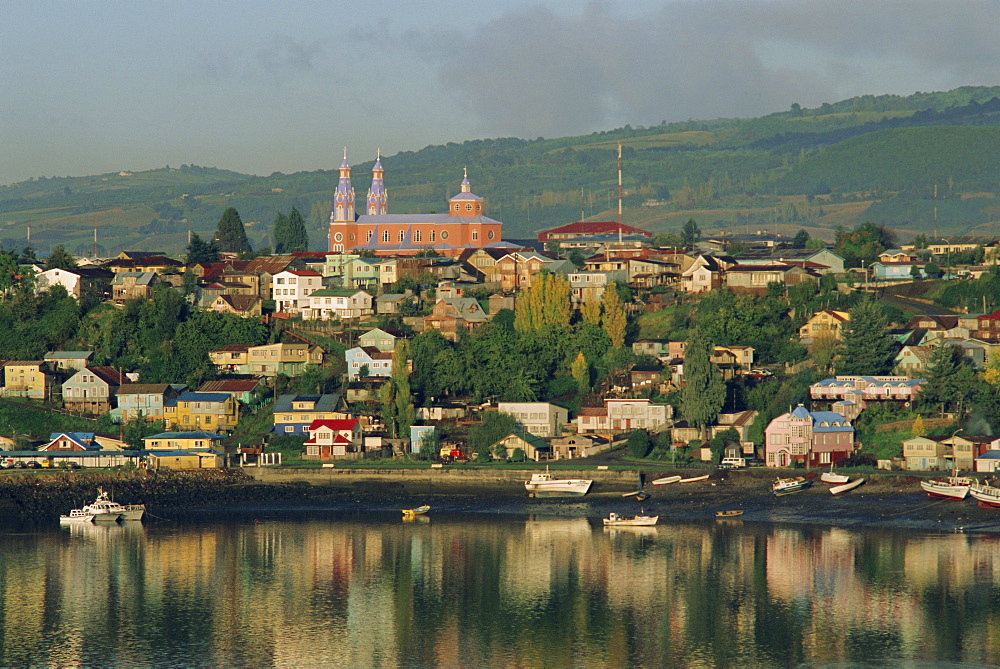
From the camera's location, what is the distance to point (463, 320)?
102m

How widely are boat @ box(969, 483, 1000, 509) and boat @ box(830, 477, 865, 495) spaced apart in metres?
5.48

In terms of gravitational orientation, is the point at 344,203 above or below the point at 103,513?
above

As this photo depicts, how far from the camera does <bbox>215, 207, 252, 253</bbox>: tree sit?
5925 inches

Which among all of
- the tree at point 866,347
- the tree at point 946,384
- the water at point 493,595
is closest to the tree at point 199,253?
the water at point 493,595

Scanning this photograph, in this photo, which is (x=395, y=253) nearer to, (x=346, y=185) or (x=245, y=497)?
(x=346, y=185)

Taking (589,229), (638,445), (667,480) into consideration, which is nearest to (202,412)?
(638,445)

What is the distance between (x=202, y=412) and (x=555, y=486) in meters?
24.1

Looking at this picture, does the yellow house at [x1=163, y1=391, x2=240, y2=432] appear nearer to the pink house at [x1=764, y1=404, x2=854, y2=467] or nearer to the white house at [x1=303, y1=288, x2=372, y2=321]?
the white house at [x1=303, y1=288, x2=372, y2=321]

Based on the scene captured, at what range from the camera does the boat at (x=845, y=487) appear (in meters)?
73.9

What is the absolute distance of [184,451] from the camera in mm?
83438

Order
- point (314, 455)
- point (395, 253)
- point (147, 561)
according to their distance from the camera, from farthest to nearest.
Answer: point (395, 253) < point (314, 455) < point (147, 561)

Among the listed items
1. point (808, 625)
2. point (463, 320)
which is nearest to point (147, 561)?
point (808, 625)

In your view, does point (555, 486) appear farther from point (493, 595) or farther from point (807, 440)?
point (493, 595)

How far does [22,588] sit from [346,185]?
85.2 m
